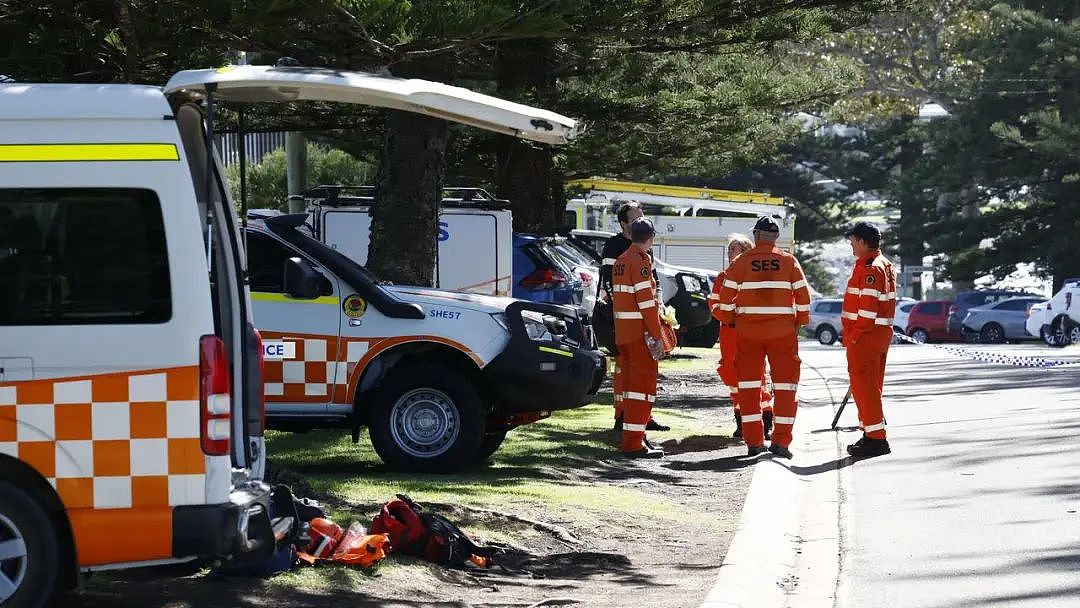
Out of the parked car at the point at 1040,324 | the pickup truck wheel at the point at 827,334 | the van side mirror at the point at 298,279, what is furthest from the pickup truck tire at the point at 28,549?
the pickup truck wheel at the point at 827,334

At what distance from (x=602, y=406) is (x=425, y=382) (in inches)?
259

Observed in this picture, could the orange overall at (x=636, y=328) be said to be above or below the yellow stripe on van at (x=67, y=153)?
below

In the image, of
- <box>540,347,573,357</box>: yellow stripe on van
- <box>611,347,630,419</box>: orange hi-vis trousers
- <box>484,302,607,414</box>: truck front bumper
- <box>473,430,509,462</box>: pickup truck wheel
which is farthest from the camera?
<box>611,347,630,419</box>: orange hi-vis trousers

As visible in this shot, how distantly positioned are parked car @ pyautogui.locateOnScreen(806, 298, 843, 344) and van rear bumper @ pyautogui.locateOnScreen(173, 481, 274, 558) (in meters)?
41.2

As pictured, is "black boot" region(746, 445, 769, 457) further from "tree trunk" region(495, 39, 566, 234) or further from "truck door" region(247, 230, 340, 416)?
"tree trunk" region(495, 39, 566, 234)

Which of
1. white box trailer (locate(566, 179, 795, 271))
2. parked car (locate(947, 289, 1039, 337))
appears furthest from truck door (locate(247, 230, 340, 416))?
parked car (locate(947, 289, 1039, 337))

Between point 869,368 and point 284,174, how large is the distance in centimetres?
1614

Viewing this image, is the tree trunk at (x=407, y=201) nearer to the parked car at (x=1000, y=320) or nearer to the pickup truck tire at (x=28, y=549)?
the pickup truck tire at (x=28, y=549)

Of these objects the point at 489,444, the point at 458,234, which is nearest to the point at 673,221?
the point at 458,234

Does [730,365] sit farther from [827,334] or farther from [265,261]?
[827,334]

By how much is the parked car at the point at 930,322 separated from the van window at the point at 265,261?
3885 cm

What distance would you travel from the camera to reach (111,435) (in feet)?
19.8

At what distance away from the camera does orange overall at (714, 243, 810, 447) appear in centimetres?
1198

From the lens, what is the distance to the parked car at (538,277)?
762 inches
